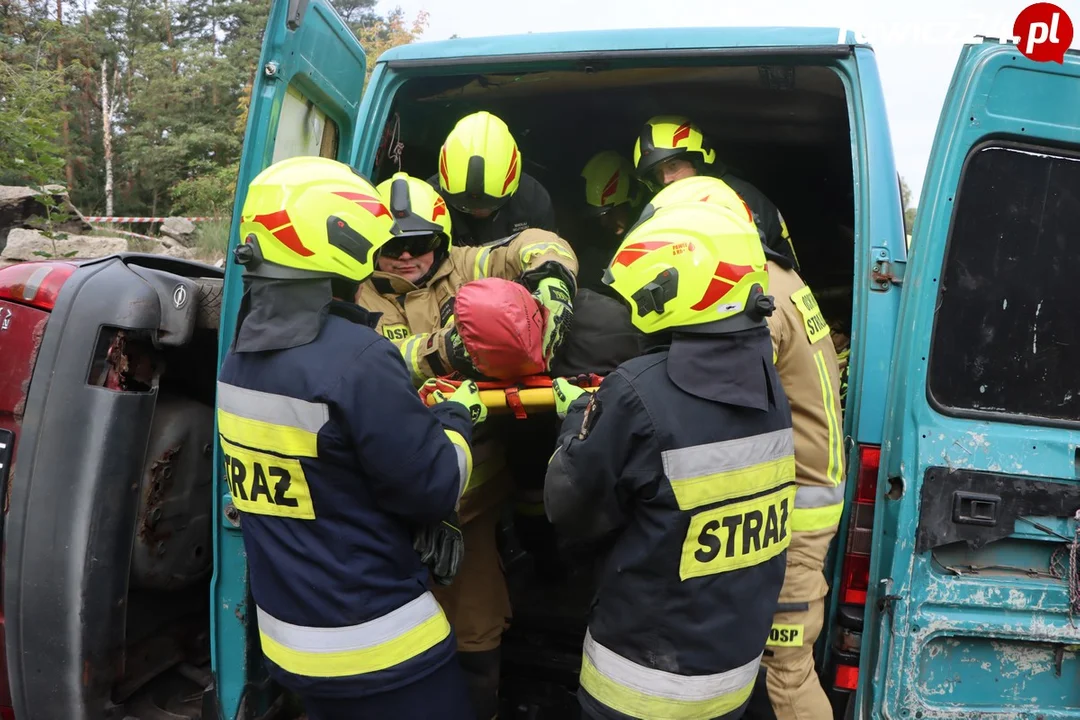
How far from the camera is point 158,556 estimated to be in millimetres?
2416

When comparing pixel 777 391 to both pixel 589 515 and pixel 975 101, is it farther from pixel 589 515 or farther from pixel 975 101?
pixel 975 101

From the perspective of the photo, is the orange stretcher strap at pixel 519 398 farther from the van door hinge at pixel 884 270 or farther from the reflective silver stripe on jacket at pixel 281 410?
the van door hinge at pixel 884 270

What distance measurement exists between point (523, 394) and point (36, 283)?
1482 millimetres

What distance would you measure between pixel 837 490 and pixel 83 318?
7.35 feet

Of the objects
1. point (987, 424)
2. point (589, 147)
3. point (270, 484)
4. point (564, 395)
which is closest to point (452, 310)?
point (564, 395)

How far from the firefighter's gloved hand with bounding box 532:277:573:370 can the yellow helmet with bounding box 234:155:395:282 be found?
0.62 metres

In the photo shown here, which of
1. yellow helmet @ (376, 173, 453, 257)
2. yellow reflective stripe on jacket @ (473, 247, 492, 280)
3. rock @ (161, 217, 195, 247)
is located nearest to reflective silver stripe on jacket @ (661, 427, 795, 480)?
yellow helmet @ (376, 173, 453, 257)

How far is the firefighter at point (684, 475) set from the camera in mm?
1866

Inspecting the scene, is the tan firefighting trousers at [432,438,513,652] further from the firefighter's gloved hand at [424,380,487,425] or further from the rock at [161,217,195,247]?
the rock at [161,217,195,247]

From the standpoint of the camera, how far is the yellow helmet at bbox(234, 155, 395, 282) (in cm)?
191

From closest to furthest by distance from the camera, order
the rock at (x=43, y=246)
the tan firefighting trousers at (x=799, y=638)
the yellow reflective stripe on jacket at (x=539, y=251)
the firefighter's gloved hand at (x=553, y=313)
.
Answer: the tan firefighting trousers at (x=799, y=638) < the firefighter's gloved hand at (x=553, y=313) < the yellow reflective stripe on jacket at (x=539, y=251) < the rock at (x=43, y=246)

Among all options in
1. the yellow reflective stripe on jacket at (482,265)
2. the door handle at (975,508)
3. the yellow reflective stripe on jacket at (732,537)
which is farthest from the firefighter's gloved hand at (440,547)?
the door handle at (975,508)

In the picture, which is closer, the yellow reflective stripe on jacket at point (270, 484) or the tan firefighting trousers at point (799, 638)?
the yellow reflective stripe on jacket at point (270, 484)

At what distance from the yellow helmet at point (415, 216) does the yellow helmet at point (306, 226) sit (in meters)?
0.63
